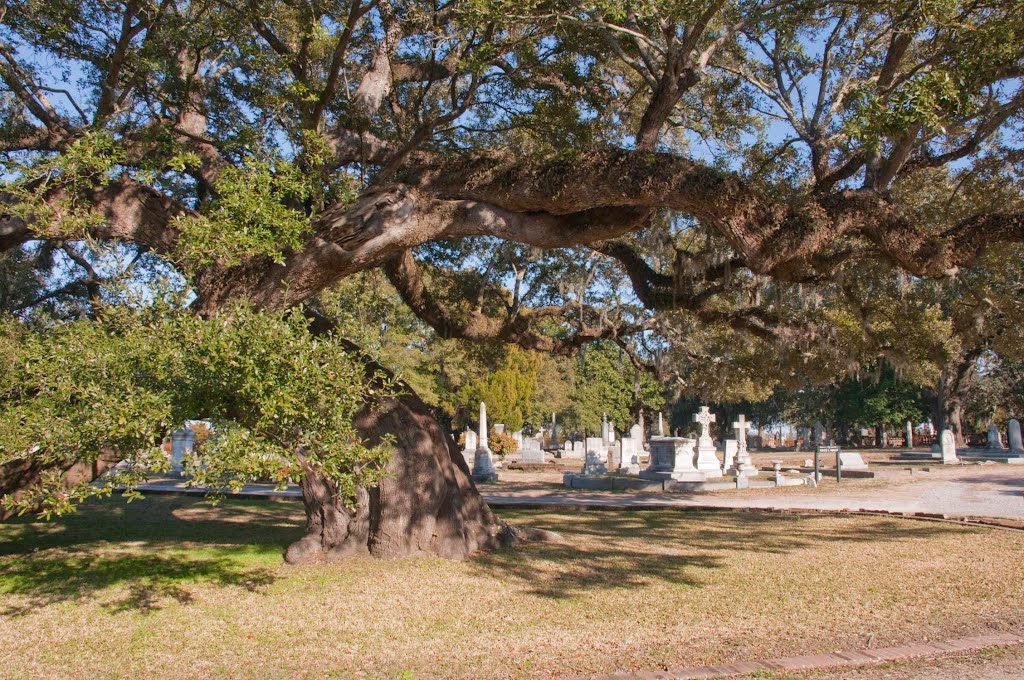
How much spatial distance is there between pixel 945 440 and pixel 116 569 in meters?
31.6

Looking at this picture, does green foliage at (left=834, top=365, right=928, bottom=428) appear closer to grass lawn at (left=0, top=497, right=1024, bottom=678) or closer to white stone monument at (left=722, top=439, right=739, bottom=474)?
white stone monument at (left=722, top=439, right=739, bottom=474)

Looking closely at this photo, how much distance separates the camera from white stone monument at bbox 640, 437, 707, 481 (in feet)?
77.5

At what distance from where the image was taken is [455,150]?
9.92 m

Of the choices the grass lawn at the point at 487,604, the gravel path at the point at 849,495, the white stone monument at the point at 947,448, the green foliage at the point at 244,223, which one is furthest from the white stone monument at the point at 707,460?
the green foliage at the point at 244,223

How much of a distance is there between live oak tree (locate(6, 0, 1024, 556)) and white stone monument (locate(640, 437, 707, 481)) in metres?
13.0

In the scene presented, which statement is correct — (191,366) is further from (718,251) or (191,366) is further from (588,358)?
(588,358)

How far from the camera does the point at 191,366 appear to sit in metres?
5.30

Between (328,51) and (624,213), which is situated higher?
(328,51)

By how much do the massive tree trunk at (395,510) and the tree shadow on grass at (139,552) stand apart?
33.8 inches

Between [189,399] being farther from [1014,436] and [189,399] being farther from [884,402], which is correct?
[884,402]

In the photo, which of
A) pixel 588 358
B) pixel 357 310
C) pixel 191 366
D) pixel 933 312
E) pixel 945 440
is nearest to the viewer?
pixel 191 366

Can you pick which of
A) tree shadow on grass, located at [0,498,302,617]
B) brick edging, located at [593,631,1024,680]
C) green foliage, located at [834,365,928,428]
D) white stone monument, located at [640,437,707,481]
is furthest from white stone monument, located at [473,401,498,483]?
green foliage, located at [834,365,928,428]

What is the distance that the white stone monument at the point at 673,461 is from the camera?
77.5ft

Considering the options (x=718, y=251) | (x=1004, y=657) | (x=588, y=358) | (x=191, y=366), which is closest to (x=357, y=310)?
(x=718, y=251)
